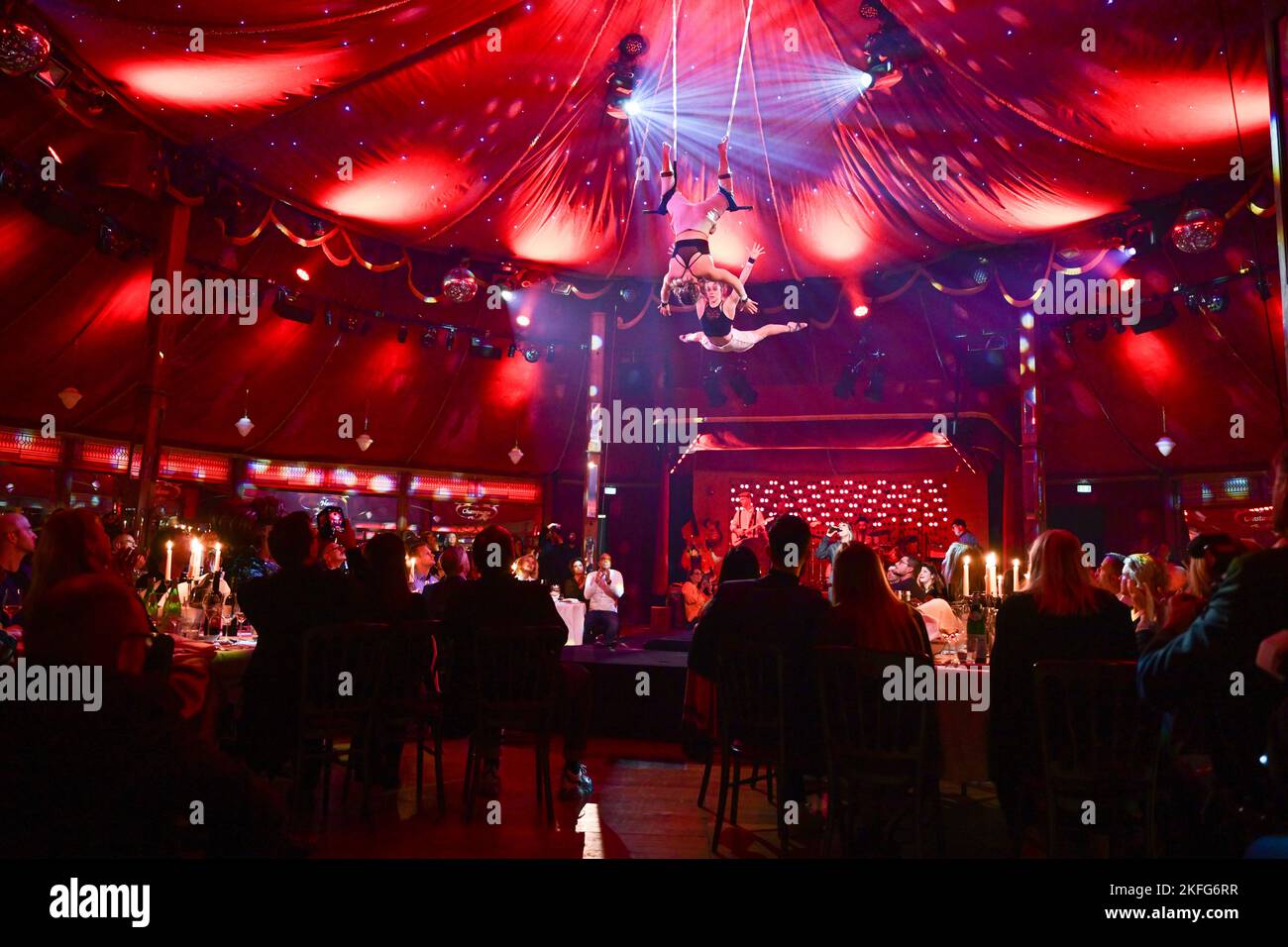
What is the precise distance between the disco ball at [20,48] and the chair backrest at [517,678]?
3.91 m

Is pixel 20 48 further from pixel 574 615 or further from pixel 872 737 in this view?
pixel 574 615

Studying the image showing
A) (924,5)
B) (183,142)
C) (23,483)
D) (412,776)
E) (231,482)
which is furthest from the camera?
(231,482)

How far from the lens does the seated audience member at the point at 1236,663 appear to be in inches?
76.2

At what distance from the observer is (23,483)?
367 inches

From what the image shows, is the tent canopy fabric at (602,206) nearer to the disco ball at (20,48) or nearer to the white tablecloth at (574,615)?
the disco ball at (20,48)

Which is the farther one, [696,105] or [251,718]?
[696,105]

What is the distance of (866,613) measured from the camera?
3129 mm

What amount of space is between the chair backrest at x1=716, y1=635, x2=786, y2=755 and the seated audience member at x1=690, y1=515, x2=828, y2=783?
61 millimetres

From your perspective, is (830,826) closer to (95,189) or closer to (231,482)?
(95,189)

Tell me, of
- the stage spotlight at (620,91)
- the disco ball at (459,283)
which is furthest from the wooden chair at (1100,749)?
the disco ball at (459,283)

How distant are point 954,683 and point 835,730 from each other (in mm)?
782

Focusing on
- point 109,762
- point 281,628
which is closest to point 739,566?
point 281,628

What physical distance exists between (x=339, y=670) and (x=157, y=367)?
4.78m
